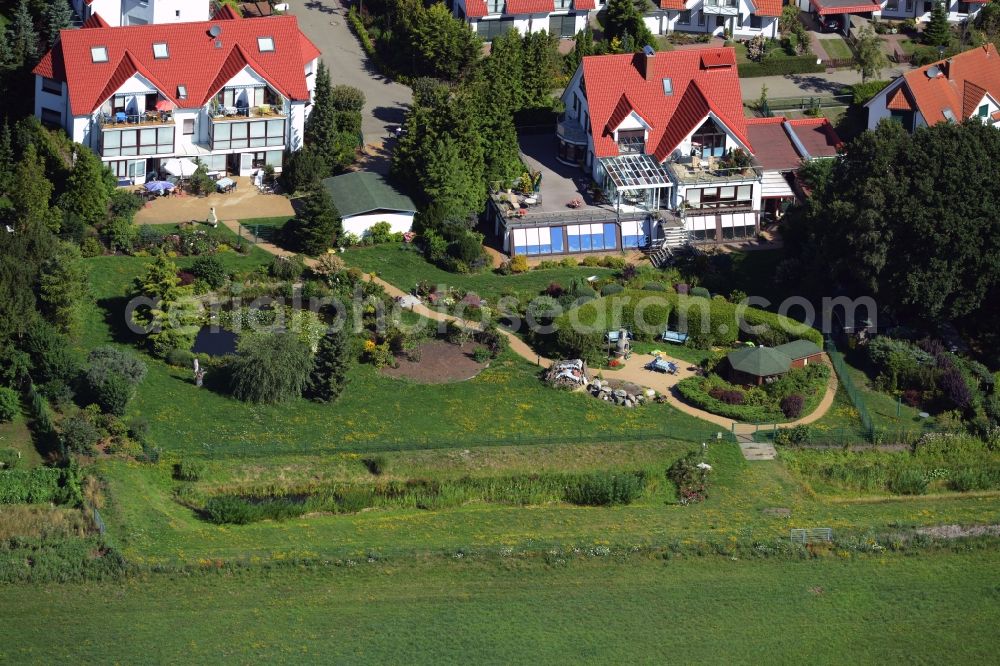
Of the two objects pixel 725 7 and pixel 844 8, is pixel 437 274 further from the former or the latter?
pixel 844 8

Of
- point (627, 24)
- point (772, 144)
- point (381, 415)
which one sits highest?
point (627, 24)

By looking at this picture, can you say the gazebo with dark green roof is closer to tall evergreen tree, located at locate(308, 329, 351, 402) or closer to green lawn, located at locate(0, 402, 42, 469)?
tall evergreen tree, located at locate(308, 329, 351, 402)

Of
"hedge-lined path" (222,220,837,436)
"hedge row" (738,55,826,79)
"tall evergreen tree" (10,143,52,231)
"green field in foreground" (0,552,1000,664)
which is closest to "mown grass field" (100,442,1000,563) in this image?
"green field in foreground" (0,552,1000,664)

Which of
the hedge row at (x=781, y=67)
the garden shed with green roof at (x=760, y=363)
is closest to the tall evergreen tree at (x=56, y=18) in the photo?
the hedge row at (x=781, y=67)

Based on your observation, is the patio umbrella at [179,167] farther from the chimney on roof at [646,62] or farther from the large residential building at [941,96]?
the large residential building at [941,96]

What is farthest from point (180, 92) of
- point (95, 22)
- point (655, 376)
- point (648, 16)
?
point (648, 16)

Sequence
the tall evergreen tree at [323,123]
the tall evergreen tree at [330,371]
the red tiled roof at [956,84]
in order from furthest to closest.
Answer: the red tiled roof at [956,84], the tall evergreen tree at [323,123], the tall evergreen tree at [330,371]
